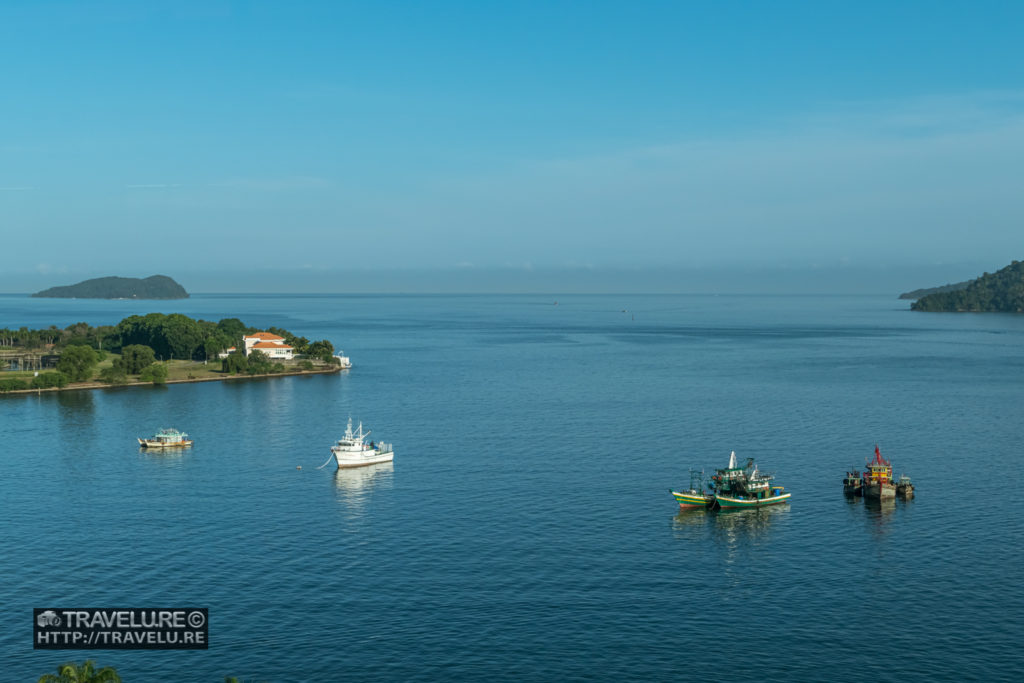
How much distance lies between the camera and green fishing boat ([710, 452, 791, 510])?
92.9m

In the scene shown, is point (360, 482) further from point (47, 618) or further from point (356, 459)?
point (47, 618)

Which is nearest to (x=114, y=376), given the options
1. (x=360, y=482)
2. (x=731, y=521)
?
(x=360, y=482)

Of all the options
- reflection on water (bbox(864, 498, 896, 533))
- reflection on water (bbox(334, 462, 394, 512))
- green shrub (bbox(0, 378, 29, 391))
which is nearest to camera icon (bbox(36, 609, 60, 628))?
reflection on water (bbox(334, 462, 394, 512))

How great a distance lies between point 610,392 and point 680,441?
5303 centimetres

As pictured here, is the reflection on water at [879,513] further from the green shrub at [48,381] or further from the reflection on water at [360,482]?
the green shrub at [48,381]

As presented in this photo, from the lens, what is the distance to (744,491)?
307 feet

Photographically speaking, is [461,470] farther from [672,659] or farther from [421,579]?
[672,659]

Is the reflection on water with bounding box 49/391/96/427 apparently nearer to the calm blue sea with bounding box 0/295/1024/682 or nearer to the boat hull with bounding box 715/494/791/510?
the calm blue sea with bounding box 0/295/1024/682

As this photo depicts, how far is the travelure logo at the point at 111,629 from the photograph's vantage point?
54.7 m

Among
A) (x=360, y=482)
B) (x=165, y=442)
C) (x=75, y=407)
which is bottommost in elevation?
(x=360, y=482)

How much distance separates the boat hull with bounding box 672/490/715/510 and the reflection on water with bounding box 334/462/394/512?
105 feet

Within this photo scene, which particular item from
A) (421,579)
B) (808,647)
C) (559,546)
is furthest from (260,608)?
(808,647)

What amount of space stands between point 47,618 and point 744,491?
64277 millimetres

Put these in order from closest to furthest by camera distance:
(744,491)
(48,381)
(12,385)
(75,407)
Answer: (744,491), (75,407), (12,385), (48,381)
